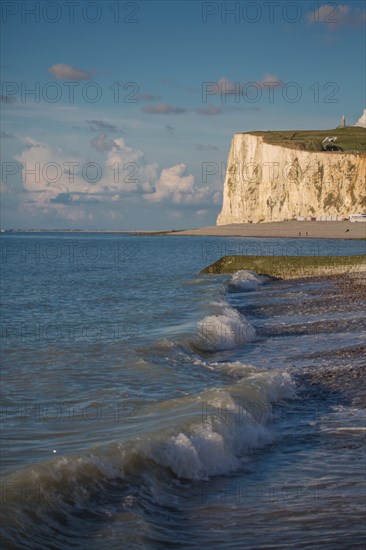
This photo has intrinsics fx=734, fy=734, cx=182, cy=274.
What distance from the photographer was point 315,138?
5389 inches

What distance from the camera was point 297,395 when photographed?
37.4 feet

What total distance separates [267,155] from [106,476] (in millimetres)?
118310

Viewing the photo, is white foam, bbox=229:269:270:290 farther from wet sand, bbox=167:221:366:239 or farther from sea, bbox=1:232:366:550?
wet sand, bbox=167:221:366:239

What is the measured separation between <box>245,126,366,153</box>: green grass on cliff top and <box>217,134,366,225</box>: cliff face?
257cm

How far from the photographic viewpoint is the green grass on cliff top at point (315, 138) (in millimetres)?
118062

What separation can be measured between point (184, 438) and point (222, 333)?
9566 millimetres

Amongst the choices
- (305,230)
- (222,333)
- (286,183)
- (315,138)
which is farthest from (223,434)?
(315,138)

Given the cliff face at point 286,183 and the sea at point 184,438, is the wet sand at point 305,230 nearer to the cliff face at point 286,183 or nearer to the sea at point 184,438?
the cliff face at point 286,183

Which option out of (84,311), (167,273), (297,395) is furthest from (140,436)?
(167,273)

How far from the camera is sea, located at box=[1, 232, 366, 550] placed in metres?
6.35

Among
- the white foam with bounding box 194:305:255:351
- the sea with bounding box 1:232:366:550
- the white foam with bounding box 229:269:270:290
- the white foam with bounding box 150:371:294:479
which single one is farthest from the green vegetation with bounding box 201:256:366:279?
the white foam with bounding box 150:371:294:479

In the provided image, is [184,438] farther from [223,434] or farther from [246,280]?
[246,280]

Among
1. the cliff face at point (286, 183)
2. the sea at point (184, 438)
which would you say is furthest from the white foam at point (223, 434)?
the cliff face at point (286, 183)

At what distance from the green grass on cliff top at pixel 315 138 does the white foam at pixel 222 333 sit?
100198 millimetres
